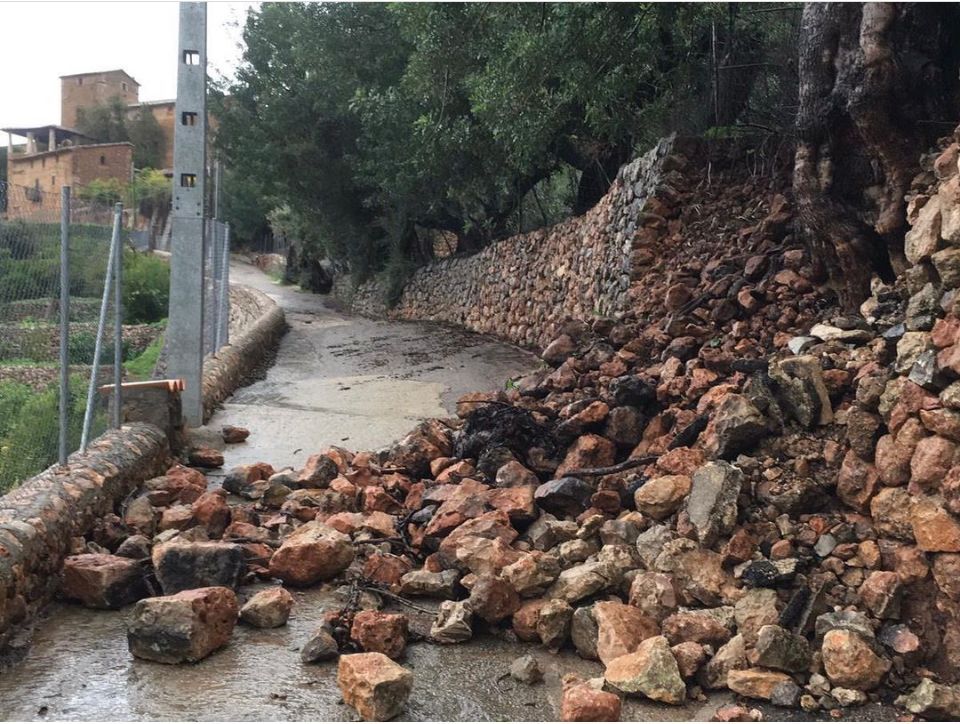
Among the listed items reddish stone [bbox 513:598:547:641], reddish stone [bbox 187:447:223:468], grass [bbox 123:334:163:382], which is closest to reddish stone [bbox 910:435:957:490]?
reddish stone [bbox 513:598:547:641]

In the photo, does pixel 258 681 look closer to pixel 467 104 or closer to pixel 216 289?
pixel 216 289

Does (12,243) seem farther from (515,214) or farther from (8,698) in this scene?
(515,214)

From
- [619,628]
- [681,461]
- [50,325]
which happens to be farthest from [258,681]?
[50,325]

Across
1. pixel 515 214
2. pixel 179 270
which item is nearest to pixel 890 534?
pixel 179 270

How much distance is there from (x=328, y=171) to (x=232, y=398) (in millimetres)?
13988

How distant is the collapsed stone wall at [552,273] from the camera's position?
9336mm

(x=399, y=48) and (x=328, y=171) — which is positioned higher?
(x=399, y=48)

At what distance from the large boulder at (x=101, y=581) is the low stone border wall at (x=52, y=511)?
11 centimetres

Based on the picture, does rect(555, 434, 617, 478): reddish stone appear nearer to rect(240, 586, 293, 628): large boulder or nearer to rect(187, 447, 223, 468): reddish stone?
rect(240, 586, 293, 628): large boulder

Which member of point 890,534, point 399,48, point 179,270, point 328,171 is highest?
point 399,48

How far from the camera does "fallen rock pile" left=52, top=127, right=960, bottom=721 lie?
3.06 meters

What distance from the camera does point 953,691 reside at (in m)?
2.82

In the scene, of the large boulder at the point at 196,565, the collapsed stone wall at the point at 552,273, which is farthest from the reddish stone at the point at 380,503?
the collapsed stone wall at the point at 552,273

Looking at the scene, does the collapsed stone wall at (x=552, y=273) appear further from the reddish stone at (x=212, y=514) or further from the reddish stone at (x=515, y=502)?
the reddish stone at (x=212, y=514)
